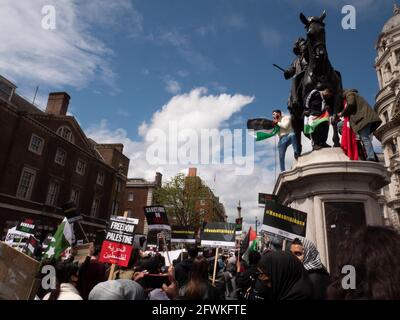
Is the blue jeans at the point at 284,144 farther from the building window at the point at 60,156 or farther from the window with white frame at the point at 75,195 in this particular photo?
the window with white frame at the point at 75,195

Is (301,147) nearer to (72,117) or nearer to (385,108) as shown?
(72,117)

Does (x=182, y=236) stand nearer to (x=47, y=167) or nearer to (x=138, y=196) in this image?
(x=47, y=167)

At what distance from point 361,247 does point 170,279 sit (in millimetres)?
2878

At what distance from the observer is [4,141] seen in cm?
2564

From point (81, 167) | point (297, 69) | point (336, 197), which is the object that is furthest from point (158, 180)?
point (336, 197)

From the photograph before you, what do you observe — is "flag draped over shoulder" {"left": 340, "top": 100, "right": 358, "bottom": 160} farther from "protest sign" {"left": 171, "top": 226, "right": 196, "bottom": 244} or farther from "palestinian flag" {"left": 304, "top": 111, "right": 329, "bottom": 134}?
"protest sign" {"left": 171, "top": 226, "right": 196, "bottom": 244}

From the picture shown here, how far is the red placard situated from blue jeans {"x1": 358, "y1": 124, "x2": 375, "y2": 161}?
6.61 m

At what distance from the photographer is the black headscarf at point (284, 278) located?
2580mm

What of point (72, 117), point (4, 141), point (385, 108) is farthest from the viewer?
point (385, 108)

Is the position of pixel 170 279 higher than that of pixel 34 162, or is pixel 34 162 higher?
pixel 34 162

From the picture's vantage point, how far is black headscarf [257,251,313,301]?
8.46 ft
